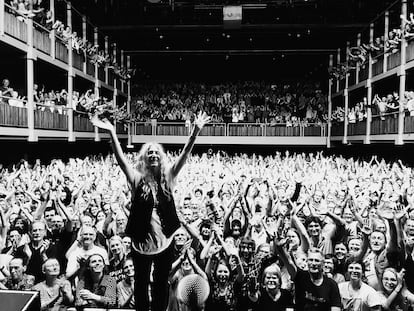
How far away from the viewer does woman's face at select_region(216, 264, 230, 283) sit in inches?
221

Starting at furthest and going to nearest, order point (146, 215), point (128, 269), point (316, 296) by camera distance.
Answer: point (128, 269), point (316, 296), point (146, 215)

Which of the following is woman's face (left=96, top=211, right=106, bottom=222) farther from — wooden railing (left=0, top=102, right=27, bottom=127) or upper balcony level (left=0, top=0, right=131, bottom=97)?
upper balcony level (left=0, top=0, right=131, bottom=97)

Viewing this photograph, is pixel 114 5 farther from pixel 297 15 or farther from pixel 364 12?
pixel 364 12

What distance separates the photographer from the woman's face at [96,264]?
5508mm

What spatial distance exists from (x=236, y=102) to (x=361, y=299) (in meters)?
35.6

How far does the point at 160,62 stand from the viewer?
42094mm

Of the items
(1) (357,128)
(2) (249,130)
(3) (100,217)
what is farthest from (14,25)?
(2) (249,130)

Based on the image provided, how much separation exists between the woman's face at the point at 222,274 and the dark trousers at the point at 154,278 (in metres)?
2.01

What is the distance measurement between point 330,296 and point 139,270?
2.34 m

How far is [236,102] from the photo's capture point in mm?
40656

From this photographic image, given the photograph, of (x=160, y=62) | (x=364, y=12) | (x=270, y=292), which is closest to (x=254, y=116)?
(x=160, y=62)

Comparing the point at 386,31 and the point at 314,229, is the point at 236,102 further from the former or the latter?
the point at 314,229

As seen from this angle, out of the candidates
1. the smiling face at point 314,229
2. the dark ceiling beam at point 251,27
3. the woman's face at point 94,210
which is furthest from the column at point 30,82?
the smiling face at point 314,229

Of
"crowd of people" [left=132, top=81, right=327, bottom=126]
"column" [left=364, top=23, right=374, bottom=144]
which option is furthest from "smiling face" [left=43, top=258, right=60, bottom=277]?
"crowd of people" [left=132, top=81, right=327, bottom=126]
